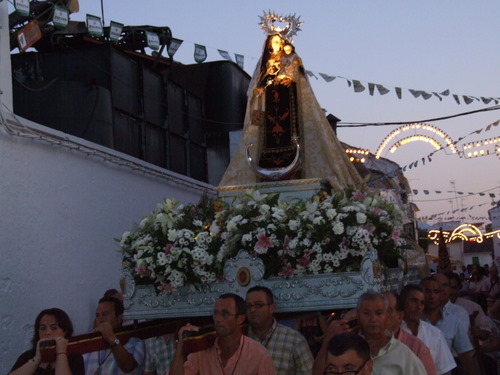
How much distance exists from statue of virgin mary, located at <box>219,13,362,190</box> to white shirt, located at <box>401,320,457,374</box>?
3056mm

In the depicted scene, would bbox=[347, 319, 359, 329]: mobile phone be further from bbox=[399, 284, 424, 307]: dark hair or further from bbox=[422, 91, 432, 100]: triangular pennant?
bbox=[422, 91, 432, 100]: triangular pennant

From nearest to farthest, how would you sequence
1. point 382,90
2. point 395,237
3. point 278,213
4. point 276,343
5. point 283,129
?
point 276,343
point 278,213
point 395,237
point 283,129
point 382,90

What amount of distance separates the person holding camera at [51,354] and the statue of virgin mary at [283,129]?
12.8 ft

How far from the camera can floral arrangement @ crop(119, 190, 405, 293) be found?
5.72m

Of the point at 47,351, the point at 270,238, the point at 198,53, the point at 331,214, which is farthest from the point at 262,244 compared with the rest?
the point at 198,53

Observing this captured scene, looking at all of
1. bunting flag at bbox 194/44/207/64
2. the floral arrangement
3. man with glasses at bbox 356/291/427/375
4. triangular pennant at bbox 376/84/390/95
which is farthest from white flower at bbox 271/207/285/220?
triangular pennant at bbox 376/84/390/95

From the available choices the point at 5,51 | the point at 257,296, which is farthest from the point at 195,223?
the point at 5,51

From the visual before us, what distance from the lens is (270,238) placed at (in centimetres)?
577

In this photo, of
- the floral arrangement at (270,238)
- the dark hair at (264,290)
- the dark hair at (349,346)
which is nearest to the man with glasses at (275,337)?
the dark hair at (264,290)

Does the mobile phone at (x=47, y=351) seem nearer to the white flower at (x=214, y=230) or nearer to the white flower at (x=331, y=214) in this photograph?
the white flower at (x=214, y=230)

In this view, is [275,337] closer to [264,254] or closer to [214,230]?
[264,254]

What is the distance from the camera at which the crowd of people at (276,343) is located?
4398 millimetres

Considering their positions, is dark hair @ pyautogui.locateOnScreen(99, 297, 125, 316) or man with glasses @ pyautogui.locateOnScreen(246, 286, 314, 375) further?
dark hair @ pyautogui.locateOnScreen(99, 297, 125, 316)

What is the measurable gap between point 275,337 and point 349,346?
1844 mm
